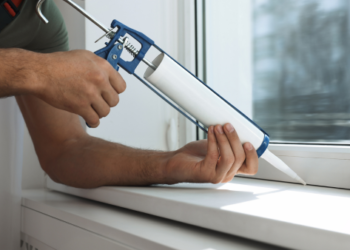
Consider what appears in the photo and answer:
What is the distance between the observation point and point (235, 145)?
1.95 ft

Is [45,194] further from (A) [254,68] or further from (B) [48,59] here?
(A) [254,68]

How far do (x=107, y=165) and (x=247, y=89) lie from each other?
47 cm

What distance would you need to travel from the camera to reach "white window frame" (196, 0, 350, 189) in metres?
0.70

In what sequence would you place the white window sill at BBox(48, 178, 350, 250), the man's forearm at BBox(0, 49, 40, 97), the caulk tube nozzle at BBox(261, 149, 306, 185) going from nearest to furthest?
the white window sill at BBox(48, 178, 350, 250) < the man's forearm at BBox(0, 49, 40, 97) < the caulk tube nozzle at BBox(261, 149, 306, 185)

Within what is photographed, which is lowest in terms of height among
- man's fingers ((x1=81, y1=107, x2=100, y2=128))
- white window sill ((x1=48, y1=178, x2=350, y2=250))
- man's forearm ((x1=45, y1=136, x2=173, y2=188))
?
white window sill ((x1=48, y1=178, x2=350, y2=250))

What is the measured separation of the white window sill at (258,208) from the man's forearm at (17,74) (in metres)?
0.27

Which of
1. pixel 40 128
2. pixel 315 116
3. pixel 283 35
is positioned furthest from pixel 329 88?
pixel 40 128

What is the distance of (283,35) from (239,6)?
0.19m

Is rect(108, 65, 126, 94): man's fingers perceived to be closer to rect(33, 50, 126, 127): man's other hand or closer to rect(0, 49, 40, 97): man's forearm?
rect(33, 50, 126, 127): man's other hand

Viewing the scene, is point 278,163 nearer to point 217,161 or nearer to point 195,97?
point 217,161

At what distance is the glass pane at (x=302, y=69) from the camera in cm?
73

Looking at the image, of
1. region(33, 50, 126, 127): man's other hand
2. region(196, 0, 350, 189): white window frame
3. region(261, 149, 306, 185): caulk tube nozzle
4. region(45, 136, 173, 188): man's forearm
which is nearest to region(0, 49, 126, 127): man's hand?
region(33, 50, 126, 127): man's other hand

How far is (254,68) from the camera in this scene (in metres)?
0.92

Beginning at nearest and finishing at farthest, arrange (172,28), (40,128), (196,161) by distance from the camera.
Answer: (196,161) < (40,128) < (172,28)
